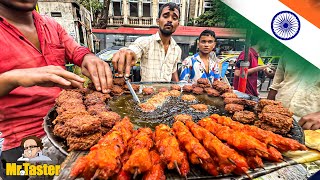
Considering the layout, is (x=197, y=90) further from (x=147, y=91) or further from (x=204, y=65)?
(x=204, y=65)

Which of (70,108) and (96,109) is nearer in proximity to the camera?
(70,108)

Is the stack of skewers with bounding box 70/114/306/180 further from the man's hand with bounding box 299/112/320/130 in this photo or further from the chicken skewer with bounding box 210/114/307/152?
the man's hand with bounding box 299/112/320/130

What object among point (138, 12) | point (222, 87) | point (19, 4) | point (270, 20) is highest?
point (138, 12)

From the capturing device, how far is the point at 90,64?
9.03ft

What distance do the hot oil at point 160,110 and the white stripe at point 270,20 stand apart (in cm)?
169

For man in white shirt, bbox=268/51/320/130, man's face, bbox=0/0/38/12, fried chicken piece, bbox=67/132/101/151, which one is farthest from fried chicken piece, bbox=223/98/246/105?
man's face, bbox=0/0/38/12

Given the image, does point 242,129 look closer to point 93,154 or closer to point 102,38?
point 93,154

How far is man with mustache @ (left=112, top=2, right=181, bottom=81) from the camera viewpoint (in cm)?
453

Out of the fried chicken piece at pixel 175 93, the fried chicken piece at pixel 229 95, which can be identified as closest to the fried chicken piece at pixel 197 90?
the fried chicken piece at pixel 175 93

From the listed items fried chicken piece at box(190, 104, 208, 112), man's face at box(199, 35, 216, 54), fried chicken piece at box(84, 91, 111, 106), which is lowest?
fried chicken piece at box(190, 104, 208, 112)

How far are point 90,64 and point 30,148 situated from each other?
1311mm

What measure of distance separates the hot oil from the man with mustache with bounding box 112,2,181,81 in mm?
1844

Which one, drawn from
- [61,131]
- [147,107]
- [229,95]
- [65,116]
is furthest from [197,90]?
[61,131]

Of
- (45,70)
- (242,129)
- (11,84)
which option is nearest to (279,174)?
(242,129)
